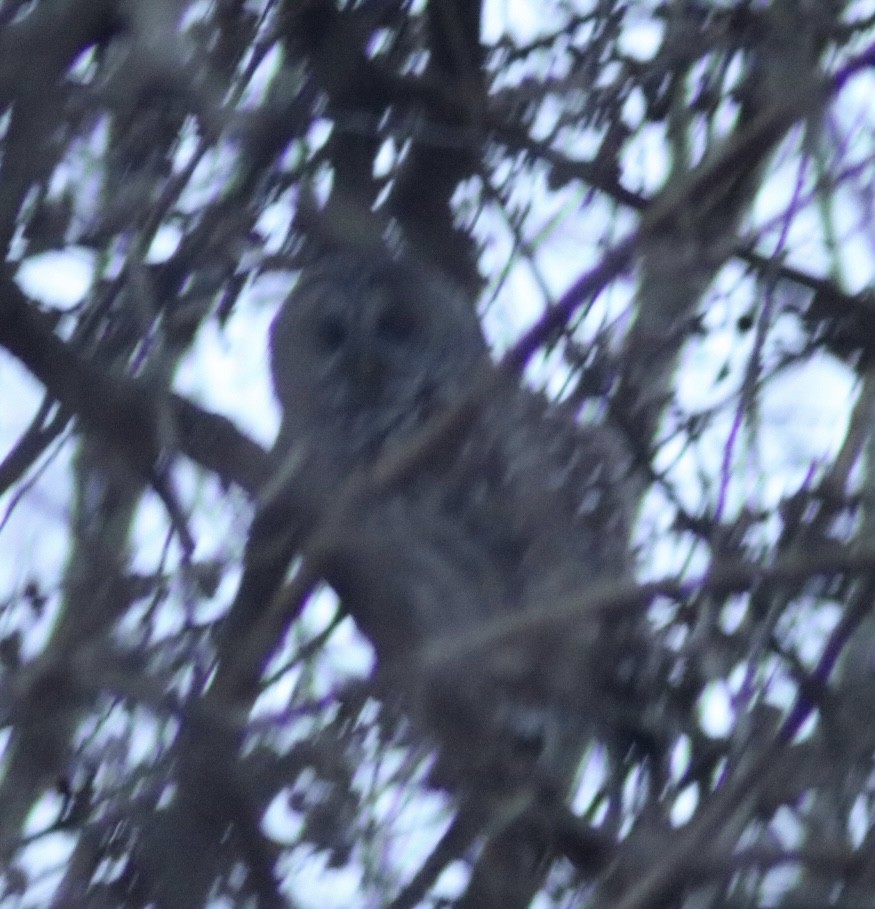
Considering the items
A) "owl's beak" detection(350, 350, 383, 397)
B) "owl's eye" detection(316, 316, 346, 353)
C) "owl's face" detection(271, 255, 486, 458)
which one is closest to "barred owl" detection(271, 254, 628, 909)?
"owl's face" detection(271, 255, 486, 458)

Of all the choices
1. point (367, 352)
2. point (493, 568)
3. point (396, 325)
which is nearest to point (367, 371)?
point (367, 352)

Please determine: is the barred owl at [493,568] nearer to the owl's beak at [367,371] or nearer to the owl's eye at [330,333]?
the owl's beak at [367,371]

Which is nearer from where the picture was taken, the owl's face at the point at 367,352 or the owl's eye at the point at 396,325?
the owl's face at the point at 367,352

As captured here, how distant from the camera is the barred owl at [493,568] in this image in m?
2.52

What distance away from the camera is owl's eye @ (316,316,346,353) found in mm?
3924

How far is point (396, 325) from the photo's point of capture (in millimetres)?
4246

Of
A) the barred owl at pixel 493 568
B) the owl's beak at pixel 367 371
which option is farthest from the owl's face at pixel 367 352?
the barred owl at pixel 493 568

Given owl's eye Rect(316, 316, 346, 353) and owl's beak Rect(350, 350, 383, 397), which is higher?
owl's eye Rect(316, 316, 346, 353)

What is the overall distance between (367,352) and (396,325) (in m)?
0.14

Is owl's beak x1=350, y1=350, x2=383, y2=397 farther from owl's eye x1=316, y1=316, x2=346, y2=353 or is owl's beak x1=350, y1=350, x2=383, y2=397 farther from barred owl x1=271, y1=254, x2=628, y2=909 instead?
barred owl x1=271, y1=254, x2=628, y2=909

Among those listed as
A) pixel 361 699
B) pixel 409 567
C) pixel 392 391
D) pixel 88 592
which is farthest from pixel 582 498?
pixel 392 391

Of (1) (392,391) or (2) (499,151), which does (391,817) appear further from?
(1) (392,391)

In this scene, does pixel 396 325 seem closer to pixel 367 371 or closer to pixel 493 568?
pixel 367 371

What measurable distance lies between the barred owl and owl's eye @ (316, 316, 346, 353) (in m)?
0.84
